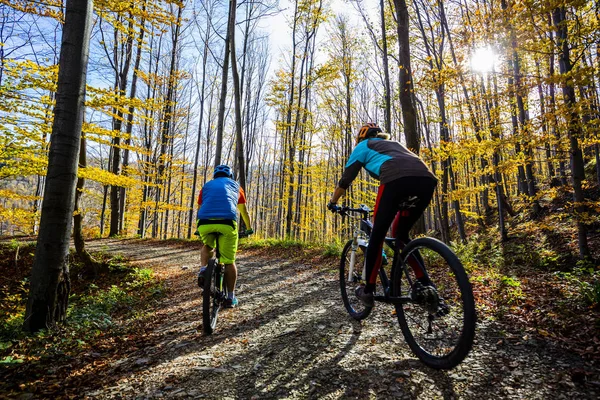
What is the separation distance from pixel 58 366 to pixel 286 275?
15.6 ft

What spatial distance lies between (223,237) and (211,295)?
75cm

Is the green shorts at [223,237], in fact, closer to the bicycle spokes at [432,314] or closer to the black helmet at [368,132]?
the black helmet at [368,132]

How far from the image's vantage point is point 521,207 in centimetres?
1285

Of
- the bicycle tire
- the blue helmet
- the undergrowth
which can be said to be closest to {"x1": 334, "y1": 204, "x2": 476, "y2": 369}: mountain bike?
the bicycle tire

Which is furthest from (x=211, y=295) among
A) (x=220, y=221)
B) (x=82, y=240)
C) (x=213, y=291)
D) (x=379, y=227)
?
(x=82, y=240)

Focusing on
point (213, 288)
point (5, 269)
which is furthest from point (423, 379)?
point (5, 269)

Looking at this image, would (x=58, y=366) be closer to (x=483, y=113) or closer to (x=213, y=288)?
(x=213, y=288)

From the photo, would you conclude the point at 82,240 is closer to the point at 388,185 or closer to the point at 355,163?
the point at 355,163

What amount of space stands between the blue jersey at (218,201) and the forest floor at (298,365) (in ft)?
4.97

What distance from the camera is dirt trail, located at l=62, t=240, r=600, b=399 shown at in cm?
220

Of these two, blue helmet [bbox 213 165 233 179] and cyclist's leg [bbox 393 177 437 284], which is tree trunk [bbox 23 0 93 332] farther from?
cyclist's leg [bbox 393 177 437 284]

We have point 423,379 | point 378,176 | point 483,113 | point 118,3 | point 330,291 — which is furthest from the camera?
point 483,113

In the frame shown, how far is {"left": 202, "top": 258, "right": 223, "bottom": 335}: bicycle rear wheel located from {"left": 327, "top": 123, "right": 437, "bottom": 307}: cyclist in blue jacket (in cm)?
179

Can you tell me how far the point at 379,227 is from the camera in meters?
2.81
